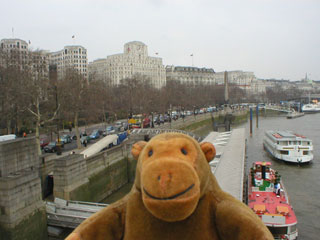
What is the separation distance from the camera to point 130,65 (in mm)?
111062

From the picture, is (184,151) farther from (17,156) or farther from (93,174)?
(93,174)

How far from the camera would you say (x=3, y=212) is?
399 inches

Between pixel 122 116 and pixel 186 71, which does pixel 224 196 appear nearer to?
pixel 122 116

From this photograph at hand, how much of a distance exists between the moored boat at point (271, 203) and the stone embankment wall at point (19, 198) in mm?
8302

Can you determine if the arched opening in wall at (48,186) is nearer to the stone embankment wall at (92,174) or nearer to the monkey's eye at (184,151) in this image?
the stone embankment wall at (92,174)

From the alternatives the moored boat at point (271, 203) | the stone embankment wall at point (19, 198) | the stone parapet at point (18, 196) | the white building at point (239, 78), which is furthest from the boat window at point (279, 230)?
the white building at point (239, 78)

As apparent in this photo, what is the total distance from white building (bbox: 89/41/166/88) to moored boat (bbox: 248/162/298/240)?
3613 inches

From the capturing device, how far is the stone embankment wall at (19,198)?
10.1m

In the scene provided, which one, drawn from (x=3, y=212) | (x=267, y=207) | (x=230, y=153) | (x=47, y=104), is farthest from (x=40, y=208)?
(x=47, y=104)

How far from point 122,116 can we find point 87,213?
1818 inches

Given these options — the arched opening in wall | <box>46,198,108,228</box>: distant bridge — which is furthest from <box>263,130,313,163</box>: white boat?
the arched opening in wall

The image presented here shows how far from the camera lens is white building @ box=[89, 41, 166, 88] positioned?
362ft

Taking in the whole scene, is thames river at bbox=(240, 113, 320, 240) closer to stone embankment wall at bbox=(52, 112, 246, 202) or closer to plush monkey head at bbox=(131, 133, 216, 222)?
stone embankment wall at bbox=(52, 112, 246, 202)

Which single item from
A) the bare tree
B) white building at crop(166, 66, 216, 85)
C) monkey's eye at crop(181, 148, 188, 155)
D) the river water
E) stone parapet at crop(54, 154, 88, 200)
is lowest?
the river water
